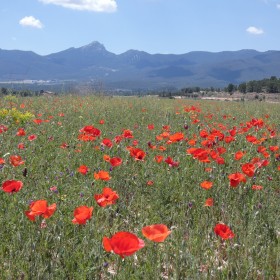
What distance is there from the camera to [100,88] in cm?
2344

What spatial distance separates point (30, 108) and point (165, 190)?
9077 mm

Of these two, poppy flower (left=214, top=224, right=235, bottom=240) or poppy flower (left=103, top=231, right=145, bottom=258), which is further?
poppy flower (left=214, top=224, right=235, bottom=240)

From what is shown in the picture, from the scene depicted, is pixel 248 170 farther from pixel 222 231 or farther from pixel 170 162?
pixel 222 231

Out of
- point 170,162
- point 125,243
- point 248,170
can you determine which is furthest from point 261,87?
point 125,243

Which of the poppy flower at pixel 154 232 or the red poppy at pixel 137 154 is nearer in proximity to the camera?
the poppy flower at pixel 154 232

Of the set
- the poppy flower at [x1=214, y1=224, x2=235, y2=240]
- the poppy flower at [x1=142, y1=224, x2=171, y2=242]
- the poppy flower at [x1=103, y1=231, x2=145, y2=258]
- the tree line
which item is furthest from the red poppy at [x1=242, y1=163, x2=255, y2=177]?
the tree line

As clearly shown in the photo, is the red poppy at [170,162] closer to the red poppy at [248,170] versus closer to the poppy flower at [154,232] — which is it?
the red poppy at [248,170]

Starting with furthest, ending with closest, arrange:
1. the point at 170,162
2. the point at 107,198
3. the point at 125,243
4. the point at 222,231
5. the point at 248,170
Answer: the point at 170,162, the point at 248,170, the point at 107,198, the point at 222,231, the point at 125,243

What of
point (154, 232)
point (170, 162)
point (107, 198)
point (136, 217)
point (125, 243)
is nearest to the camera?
point (125, 243)

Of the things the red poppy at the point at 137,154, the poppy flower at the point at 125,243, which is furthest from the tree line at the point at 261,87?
the poppy flower at the point at 125,243

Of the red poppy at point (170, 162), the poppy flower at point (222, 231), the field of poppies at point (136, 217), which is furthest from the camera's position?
the red poppy at point (170, 162)

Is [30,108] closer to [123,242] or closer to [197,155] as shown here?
[197,155]

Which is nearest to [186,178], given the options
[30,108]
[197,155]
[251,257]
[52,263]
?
[197,155]

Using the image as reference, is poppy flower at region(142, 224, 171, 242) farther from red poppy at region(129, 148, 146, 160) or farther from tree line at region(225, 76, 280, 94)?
tree line at region(225, 76, 280, 94)
